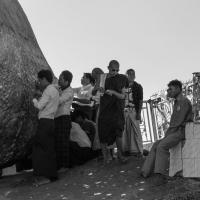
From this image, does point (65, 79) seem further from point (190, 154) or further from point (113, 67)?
point (190, 154)

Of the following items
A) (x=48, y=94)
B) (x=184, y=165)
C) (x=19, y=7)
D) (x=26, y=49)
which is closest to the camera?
(x=184, y=165)

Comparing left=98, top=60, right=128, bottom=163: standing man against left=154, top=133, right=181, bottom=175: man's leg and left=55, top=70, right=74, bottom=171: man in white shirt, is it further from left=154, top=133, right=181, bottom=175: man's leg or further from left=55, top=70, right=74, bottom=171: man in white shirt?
left=154, top=133, right=181, bottom=175: man's leg

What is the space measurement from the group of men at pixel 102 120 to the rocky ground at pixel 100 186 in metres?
0.19

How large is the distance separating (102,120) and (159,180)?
4.52 ft

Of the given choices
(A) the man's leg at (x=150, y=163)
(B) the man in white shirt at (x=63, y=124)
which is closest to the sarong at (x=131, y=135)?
(B) the man in white shirt at (x=63, y=124)

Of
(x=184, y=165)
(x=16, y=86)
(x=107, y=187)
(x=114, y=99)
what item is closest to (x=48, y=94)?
(x=16, y=86)

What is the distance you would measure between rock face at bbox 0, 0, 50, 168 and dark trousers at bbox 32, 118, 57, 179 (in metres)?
0.31

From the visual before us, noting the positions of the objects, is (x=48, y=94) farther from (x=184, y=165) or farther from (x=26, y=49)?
(x=184, y=165)

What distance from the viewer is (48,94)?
7.77 meters

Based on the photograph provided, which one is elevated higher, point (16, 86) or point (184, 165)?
point (16, 86)

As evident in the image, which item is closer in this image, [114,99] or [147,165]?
[147,165]

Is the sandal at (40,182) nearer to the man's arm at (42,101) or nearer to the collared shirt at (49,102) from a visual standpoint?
the collared shirt at (49,102)

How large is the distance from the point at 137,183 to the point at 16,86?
216 cm

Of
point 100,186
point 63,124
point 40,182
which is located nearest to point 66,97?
point 63,124
